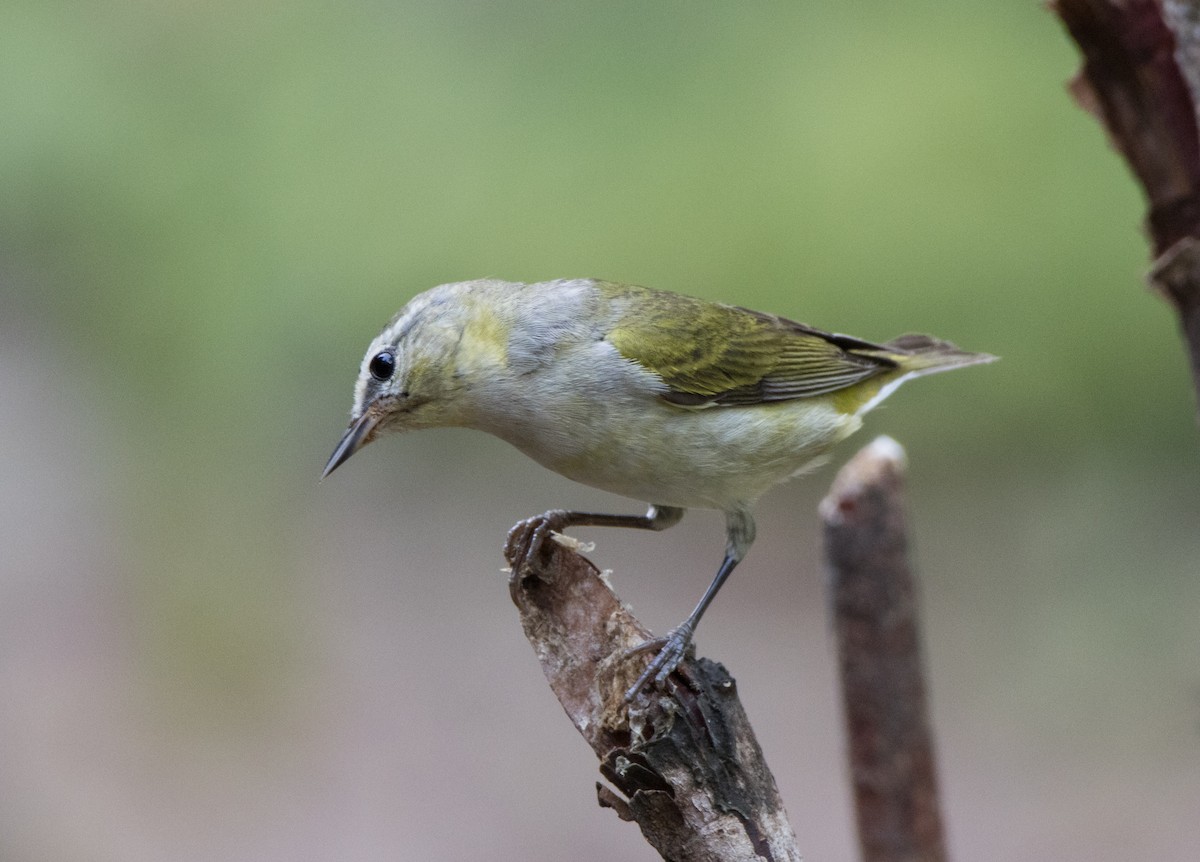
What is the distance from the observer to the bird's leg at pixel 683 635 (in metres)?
2.79

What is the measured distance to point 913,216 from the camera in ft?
28.4

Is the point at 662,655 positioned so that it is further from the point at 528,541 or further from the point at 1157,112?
the point at 1157,112

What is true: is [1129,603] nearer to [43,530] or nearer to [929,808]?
[929,808]

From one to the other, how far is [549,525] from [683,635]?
1.93ft

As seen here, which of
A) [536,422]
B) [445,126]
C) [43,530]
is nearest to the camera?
[536,422]

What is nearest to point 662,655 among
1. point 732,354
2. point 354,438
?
point 354,438

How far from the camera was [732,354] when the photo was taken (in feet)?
14.4

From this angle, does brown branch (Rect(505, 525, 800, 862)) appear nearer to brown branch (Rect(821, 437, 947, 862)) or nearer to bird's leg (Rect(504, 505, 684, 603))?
bird's leg (Rect(504, 505, 684, 603))

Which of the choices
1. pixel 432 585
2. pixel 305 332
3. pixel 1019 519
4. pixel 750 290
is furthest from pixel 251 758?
pixel 1019 519

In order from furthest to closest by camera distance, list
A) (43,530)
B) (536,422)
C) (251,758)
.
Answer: (43,530), (251,758), (536,422)

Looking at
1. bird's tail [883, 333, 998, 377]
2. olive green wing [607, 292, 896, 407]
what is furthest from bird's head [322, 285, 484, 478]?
bird's tail [883, 333, 998, 377]

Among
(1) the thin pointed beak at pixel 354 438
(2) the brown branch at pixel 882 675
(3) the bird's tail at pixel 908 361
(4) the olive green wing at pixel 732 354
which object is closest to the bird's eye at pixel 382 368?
(1) the thin pointed beak at pixel 354 438

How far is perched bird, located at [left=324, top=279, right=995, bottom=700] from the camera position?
367 centimetres

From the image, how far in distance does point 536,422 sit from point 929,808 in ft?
5.40
